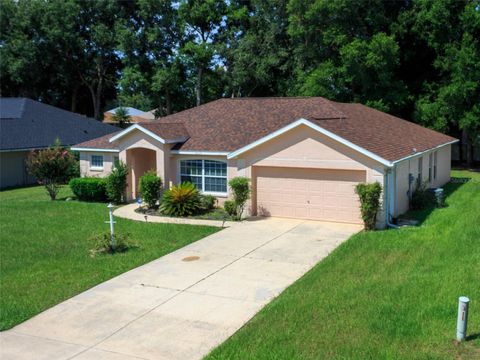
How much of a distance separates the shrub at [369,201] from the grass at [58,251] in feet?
15.6

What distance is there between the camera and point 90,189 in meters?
23.4

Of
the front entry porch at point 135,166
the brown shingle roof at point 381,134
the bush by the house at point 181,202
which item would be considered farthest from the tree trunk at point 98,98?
the bush by the house at point 181,202

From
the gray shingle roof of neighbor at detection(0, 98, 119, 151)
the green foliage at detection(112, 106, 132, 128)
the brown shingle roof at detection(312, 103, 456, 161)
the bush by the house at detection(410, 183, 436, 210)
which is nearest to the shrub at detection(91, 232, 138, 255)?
the brown shingle roof at detection(312, 103, 456, 161)

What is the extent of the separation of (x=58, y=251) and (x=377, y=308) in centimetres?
942

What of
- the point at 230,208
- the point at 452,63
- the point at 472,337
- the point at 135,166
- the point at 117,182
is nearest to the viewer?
Result: the point at 472,337

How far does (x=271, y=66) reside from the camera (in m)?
42.9

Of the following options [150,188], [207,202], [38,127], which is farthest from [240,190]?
[38,127]

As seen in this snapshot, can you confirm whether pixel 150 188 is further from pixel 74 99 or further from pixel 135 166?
pixel 74 99

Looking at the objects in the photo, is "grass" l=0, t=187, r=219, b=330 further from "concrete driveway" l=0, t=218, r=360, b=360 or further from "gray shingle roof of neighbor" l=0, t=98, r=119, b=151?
"gray shingle roof of neighbor" l=0, t=98, r=119, b=151

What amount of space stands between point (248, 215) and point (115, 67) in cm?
4093

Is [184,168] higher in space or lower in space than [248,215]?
higher

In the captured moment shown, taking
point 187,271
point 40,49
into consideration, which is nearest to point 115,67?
point 40,49

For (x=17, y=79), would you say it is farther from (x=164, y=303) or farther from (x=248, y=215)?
(x=164, y=303)

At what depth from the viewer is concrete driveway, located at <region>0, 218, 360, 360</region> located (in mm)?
8156
